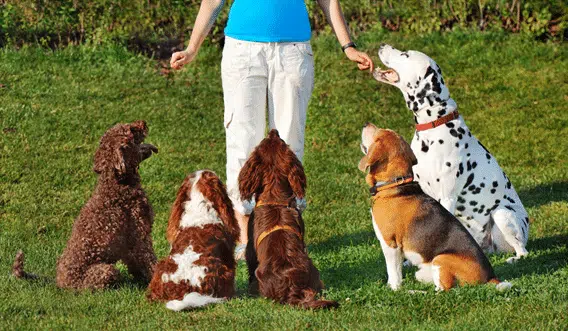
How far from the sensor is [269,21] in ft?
25.5

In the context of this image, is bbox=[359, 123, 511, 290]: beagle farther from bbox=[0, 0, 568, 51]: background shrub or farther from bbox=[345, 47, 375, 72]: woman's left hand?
bbox=[0, 0, 568, 51]: background shrub

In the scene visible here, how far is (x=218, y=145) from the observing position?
40.2ft

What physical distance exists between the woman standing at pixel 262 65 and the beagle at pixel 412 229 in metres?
0.90

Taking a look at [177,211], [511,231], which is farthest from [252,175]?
[511,231]

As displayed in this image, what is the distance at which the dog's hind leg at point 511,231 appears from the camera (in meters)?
8.30

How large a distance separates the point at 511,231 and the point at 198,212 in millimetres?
2989

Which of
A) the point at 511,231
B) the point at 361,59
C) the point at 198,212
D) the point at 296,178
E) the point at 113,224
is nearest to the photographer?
the point at 198,212

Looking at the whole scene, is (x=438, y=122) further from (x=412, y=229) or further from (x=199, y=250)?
(x=199, y=250)

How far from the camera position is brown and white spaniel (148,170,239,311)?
6.65m

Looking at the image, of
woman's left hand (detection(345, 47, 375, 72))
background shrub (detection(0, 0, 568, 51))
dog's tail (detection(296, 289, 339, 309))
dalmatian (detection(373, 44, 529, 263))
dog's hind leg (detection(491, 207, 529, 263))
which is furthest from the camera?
background shrub (detection(0, 0, 568, 51))

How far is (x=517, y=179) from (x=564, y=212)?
1421 mm

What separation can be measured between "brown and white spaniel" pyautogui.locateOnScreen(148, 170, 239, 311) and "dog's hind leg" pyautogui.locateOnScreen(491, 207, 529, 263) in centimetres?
263

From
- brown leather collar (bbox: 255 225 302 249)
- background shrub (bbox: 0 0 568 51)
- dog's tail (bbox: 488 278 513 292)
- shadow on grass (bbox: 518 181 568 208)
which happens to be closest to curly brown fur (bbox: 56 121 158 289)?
brown leather collar (bbox: 255 225 302 249)

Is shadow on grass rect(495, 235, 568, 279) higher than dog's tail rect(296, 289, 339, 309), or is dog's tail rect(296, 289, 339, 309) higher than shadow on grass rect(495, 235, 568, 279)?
dog's tail rect(296, 289, 339, 309)
